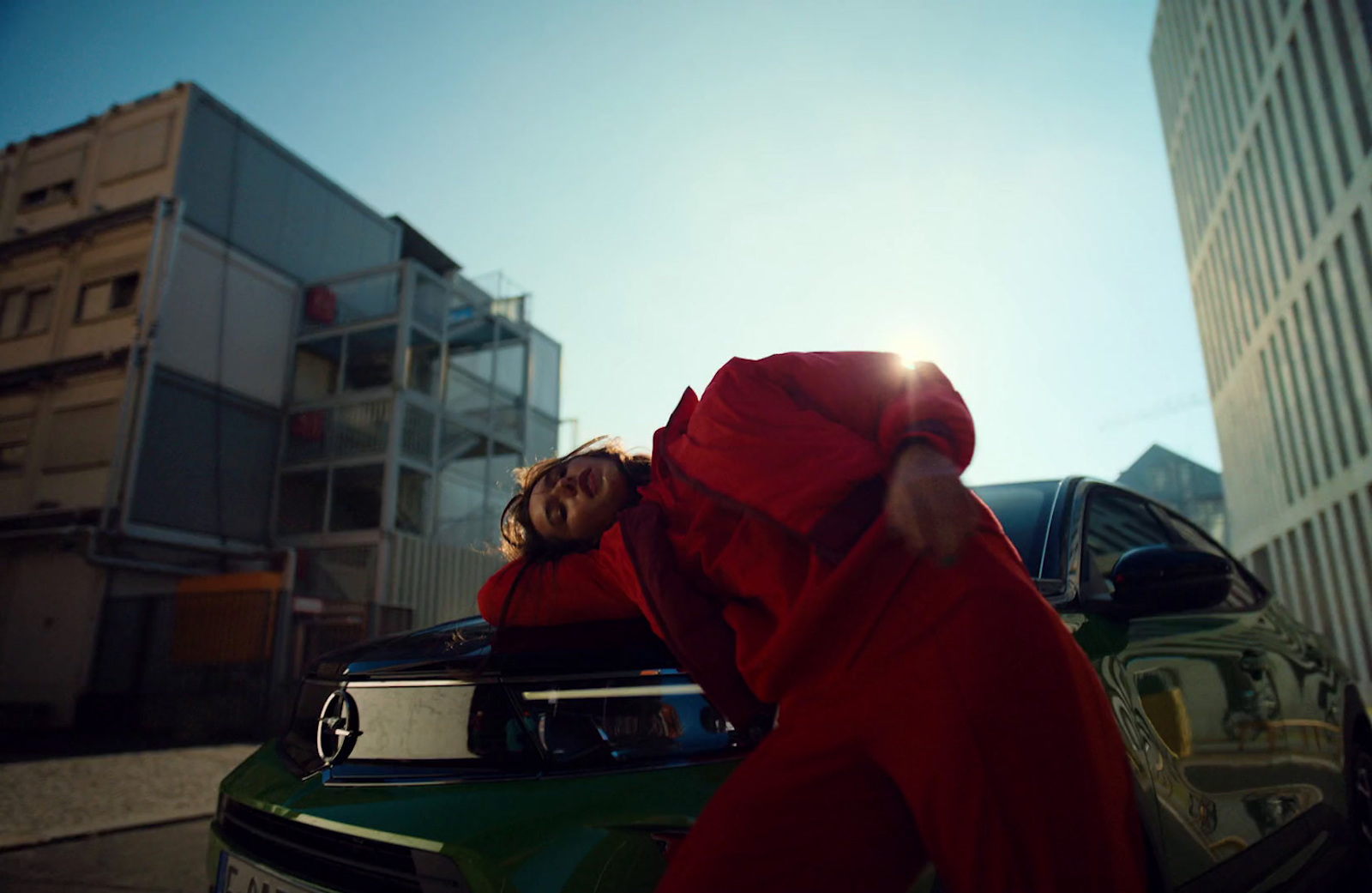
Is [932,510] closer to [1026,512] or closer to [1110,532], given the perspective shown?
[1026,512]

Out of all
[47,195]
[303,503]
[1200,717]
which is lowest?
[1200,717]

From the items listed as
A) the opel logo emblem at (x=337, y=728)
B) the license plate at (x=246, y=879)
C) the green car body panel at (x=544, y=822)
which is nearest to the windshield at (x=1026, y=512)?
the green car body panel at (x=544, y=822)

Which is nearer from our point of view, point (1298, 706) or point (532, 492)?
point (532, 492)

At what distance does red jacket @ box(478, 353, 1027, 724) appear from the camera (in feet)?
3.61

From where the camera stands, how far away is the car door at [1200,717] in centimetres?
165

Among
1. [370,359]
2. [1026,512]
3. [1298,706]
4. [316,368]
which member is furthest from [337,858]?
[316,368]

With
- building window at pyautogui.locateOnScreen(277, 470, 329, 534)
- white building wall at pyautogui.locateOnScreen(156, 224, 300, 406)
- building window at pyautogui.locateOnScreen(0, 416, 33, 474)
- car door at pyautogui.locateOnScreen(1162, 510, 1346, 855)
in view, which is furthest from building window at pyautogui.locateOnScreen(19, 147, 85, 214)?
car door at pyautogui.locateOnScreen(1162, 510, 1346, 855)

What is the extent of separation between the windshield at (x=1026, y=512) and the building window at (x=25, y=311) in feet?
64.8

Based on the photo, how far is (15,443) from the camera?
51.2 ft

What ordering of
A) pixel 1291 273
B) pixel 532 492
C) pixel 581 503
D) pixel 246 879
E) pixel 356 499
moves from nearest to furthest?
pixel 246 879 < pixel 581 503 < pixel 532 492 < pixel 356 499 < pixel 1291 273

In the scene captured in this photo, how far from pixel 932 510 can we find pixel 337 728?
125 centimetres

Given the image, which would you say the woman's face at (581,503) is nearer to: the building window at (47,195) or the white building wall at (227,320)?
the white building wall at (227,320)

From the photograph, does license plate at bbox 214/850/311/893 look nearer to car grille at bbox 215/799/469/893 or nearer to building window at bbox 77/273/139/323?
car grille at bbox 215/799/469/893

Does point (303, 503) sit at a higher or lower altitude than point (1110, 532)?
higher
